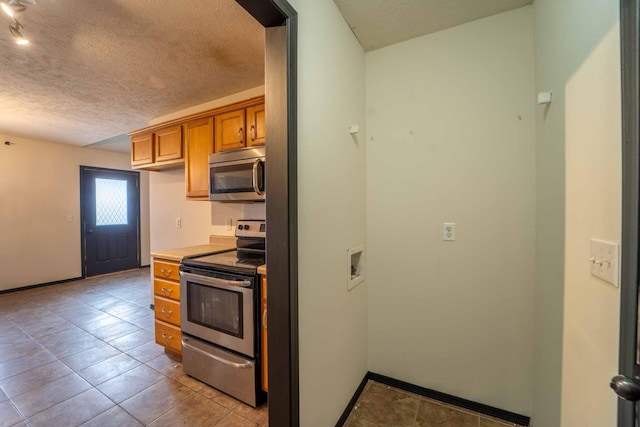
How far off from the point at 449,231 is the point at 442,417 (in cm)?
117

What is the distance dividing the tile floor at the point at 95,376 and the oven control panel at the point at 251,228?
1220 mm

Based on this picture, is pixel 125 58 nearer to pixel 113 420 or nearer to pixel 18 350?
pixel 113 420

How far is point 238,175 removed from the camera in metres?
2.21

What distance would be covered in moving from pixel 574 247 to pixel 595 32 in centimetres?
74

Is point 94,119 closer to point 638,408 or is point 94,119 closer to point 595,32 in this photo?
point 595,32

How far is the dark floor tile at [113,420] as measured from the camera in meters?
1.64

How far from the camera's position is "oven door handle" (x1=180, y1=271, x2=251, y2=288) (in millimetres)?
1712

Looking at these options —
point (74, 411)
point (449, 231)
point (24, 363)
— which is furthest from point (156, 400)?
point (449, 231)

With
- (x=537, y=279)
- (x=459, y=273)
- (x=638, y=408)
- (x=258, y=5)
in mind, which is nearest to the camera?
(x=638, y=408)

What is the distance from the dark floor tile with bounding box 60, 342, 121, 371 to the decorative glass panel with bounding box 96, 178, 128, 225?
3.51 meters

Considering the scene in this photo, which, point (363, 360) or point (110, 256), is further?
point (110, 256)

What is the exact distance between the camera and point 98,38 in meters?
1.77

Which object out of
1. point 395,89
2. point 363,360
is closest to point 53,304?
point 363,360

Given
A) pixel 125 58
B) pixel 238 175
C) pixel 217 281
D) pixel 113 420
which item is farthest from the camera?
pixel 238 175
